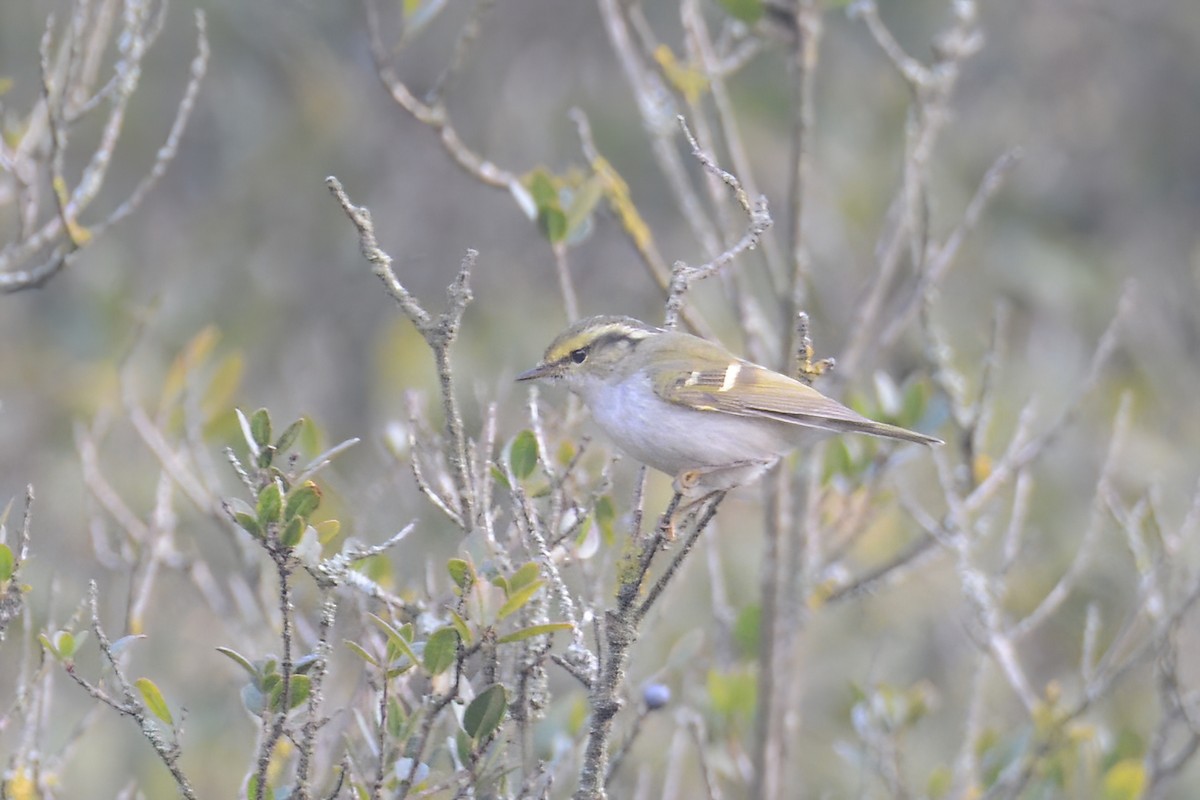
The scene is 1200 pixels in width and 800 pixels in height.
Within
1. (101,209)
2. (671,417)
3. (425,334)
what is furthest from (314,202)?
(425,334)

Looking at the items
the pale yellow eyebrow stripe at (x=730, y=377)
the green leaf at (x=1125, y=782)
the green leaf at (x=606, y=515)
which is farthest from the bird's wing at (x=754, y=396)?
the green leaf at (x=1125, y=782)

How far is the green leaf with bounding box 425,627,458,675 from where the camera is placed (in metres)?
2.23

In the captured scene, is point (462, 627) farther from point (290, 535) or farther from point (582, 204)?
point (582, 204)

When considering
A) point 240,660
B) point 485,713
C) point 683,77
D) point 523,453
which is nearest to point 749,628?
point 523,453

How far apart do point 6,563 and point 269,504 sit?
59cm

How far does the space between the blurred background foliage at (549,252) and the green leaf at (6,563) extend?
283cm

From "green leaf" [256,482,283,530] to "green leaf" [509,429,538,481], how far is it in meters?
0.83

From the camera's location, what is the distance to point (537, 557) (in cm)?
265

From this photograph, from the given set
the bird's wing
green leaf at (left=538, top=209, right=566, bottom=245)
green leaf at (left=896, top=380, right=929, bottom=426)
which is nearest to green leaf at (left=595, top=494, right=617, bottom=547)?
the bird's wing

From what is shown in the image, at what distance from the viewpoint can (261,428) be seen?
2217 mm

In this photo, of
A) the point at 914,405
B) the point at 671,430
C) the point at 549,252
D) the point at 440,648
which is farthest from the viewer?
the point at 549,252

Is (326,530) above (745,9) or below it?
below

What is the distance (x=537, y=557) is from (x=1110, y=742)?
262 cm

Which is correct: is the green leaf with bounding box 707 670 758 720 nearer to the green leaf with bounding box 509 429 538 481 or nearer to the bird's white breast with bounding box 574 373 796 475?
the bird's white breast with bounding box 574 373 796 475
